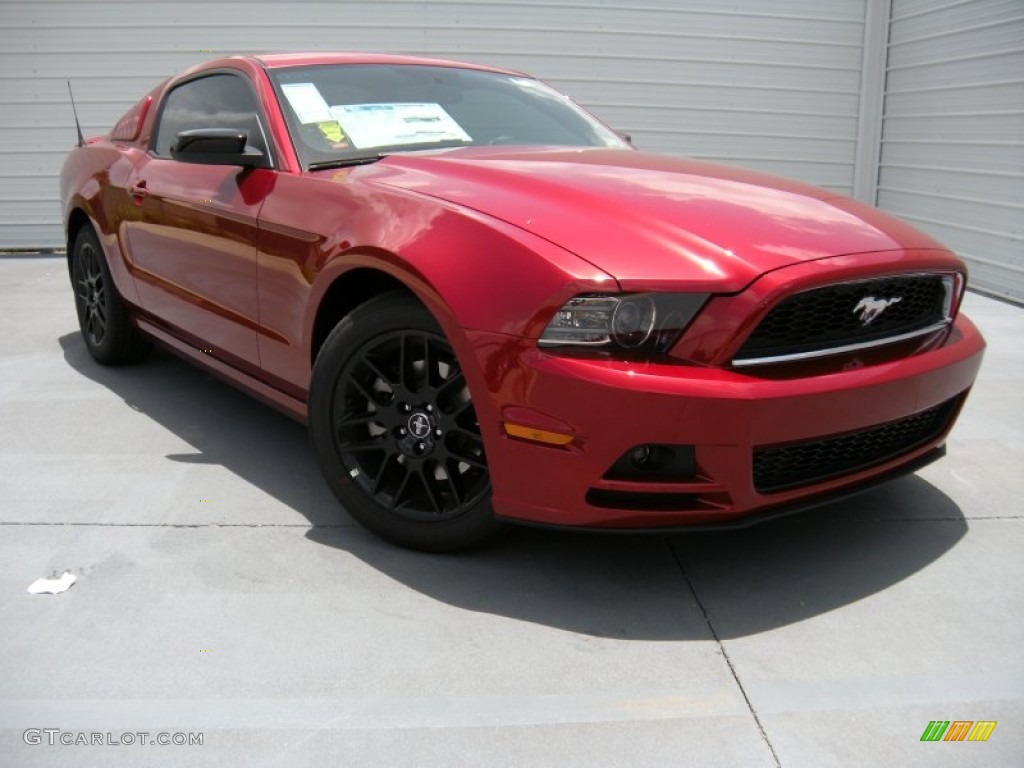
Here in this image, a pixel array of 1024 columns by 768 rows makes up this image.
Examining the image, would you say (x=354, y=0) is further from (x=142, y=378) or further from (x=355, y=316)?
(x=355, y=316)

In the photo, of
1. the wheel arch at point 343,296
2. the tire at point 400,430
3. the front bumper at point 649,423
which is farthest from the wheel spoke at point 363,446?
the front bumper at point 649,423

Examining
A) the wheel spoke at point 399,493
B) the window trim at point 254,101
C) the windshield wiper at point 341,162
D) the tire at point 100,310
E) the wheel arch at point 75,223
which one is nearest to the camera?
the wheel spoke at point 399,493

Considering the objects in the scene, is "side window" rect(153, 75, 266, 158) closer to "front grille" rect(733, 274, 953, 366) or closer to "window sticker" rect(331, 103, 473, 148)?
"window sticker" rect(331, 103, 473, 148)

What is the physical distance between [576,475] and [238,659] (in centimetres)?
93

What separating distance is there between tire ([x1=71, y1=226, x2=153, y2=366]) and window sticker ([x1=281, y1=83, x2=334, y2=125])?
172 cm

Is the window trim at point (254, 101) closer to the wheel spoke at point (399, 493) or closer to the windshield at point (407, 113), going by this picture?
the windshield at point (407, 113)

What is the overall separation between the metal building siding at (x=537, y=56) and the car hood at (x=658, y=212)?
6.18 metres

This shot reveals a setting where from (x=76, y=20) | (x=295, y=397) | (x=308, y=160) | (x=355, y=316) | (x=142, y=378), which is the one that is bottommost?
(x=142, y=378)

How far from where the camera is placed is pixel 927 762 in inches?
78.0

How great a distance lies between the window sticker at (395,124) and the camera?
3.40m

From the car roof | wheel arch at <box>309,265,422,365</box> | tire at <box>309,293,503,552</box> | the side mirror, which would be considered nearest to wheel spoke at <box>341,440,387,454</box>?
tire at <box>309,293,503,552</box>

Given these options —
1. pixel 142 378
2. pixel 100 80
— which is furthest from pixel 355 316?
pixel 100 80

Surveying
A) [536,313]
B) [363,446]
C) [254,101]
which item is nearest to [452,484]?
[363,446]

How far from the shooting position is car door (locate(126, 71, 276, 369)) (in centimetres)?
343
